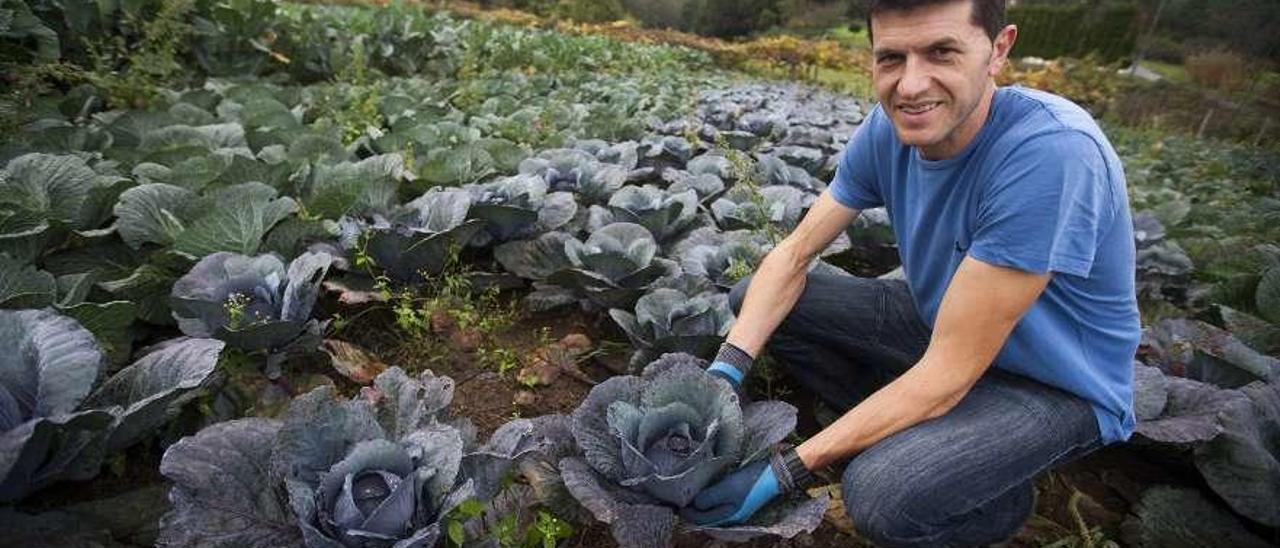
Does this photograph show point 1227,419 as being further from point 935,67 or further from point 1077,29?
point 1077,29

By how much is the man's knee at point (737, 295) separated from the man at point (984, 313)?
43 centimetres

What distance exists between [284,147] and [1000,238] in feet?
10.2

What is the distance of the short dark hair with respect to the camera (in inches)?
58.2

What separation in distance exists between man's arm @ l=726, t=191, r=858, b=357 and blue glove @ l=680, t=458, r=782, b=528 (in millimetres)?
488

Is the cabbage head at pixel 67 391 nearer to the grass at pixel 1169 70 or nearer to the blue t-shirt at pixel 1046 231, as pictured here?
the blue t-shirt at pixel 1046 231

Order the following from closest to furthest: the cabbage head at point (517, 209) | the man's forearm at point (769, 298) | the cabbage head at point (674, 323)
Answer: the man's forearm at point (769, 298) → the cabbage head at point (674, 323) → the cabbage head at point (517, 209)

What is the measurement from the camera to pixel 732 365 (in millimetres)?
1870

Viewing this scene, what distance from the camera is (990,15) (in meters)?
1.50

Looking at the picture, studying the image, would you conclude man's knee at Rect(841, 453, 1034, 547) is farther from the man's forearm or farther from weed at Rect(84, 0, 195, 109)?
weed at Rect(84, 0, 195, 109)

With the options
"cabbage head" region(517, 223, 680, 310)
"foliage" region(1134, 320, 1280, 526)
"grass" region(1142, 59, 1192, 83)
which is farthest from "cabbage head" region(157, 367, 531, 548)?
"grass" region(1142, 59, 1192, 83)

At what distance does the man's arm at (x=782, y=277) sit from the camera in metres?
1.98

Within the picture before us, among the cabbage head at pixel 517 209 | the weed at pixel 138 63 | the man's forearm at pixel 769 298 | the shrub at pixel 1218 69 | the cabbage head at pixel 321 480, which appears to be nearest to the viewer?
the cabbage head at pixel 321 480

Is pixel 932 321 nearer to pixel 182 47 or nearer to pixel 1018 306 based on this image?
pixel 1018 306

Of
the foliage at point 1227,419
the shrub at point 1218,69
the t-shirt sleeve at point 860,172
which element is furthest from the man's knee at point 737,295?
the shrub at point 1218,69
